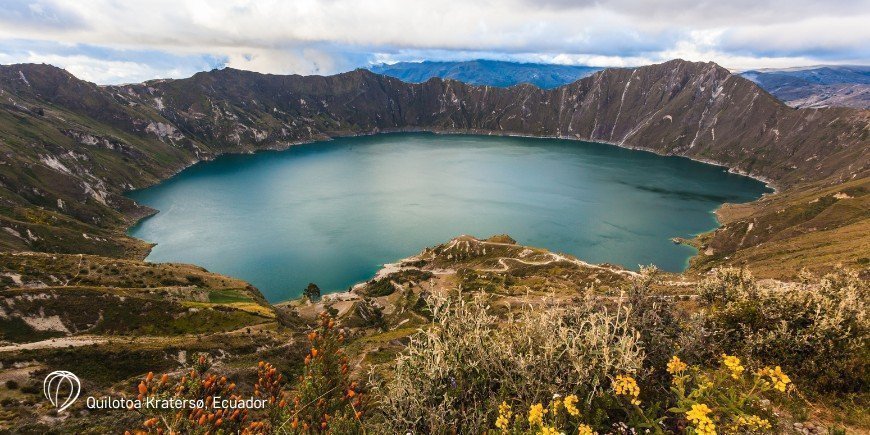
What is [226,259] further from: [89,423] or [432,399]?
[432,399]

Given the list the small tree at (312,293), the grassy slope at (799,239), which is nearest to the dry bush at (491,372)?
the grassy slope at (799,239)

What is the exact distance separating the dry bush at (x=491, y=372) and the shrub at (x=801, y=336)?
380cm

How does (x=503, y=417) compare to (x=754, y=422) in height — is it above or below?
below

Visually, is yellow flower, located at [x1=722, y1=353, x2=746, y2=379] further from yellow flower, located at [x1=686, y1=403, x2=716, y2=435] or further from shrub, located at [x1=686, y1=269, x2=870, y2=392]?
shrub, located at [x1=686, y1=269, x2=870, y2=392]

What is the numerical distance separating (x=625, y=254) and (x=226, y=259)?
140930 millimetres

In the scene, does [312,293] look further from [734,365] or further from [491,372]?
[734,365]

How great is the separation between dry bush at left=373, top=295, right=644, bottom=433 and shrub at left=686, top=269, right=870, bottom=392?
380cm

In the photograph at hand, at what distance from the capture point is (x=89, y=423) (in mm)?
24953

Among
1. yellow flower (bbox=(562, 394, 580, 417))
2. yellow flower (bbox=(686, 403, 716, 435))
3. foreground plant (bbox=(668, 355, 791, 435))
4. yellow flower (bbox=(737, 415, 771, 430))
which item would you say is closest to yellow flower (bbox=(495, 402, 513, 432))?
yellow flower (bbox=(562, 394, 580, 417))

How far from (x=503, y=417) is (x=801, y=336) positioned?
43.2 feet

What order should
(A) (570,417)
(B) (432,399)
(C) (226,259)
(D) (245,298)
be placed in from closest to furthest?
(A) (570,417) → (B) (432,399) → (D) (245,298) → (C) (226,259)

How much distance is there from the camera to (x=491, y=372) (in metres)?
12.5

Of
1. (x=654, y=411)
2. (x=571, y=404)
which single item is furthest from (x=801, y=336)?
(x=571, y=404)

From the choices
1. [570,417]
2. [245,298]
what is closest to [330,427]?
[570,417]
